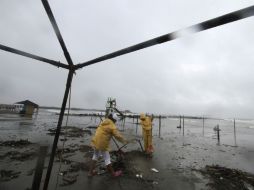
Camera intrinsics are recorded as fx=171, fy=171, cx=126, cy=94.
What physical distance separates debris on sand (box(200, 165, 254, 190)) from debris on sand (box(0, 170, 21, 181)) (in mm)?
6426

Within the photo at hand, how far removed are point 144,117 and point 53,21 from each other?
7.47m

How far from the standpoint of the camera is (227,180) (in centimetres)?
620

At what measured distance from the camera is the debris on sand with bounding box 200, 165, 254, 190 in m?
5.68

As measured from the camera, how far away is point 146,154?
9.30 meters

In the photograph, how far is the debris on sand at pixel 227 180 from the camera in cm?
568

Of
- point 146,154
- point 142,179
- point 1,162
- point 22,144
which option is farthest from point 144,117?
point 22,144

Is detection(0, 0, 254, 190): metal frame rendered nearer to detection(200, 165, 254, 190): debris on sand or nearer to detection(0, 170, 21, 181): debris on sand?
detection(0, 170, 21, 181): debris on sand

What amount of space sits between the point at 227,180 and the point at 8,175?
7.55 meters

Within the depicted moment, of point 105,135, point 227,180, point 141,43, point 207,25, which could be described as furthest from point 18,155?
point 207,25

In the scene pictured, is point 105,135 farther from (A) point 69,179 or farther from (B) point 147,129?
(B) point 147,129

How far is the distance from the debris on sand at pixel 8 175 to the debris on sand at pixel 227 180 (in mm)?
6426

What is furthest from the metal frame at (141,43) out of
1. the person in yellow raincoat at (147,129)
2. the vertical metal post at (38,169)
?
the person in yellow raincoat at (147,129)

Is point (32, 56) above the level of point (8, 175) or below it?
above

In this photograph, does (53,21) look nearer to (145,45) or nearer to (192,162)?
(145,45)
